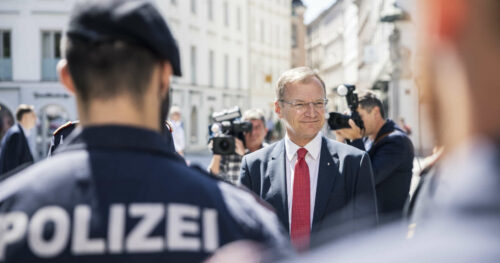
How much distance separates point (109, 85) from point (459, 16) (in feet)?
3.17

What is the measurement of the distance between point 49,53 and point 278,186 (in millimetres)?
27286

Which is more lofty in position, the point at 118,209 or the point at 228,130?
the point at 228,130

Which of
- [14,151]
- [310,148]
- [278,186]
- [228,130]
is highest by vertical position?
[228,130]

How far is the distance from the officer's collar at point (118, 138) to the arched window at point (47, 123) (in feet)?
90.6

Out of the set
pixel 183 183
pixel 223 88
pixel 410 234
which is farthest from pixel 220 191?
pixel 223 88

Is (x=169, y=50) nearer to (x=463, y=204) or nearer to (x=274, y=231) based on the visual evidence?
(x=274, y=231)

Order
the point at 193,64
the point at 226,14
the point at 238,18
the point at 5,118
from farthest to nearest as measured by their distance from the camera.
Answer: the point at 238,18 → the point at 226,14 → the point at 193,64 → the point at 5,118

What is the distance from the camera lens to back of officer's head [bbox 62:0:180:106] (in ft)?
5.15

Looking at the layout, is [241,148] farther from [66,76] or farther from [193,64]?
[193,64]

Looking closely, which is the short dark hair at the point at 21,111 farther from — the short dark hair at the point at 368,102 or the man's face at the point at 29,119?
the short dark hair at the point at 368,102

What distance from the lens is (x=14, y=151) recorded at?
895cm

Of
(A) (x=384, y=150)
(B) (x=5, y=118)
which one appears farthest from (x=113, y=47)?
(B) (x=5, y=118)

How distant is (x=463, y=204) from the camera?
798mm

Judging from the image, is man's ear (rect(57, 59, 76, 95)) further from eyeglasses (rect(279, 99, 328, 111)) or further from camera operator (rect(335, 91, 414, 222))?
camera operator (rect(335, 91, 414, 222))
